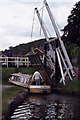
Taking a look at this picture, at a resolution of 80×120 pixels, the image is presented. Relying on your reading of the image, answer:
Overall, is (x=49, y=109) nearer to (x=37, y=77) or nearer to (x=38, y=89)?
(x=38, y=89)

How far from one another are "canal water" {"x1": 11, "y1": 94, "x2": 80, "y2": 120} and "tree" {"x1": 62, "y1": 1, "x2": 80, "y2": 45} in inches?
1004

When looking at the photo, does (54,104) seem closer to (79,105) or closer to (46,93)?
(79,105)

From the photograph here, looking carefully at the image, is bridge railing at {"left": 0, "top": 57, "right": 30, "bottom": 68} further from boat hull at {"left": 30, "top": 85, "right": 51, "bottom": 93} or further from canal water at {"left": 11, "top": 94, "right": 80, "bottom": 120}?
canal water at {"left": 11, "top": 94, "right": 80, "bottom": 120}

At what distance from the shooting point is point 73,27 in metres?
49.0

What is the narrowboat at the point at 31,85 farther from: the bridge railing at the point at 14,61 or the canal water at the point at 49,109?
the bridge railing at the point at 14,61

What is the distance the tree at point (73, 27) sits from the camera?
48844 mm

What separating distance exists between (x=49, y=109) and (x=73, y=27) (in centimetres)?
3135

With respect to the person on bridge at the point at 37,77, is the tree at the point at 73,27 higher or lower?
higher

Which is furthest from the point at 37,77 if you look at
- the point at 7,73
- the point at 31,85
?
the point at 7,73

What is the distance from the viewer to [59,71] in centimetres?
3098

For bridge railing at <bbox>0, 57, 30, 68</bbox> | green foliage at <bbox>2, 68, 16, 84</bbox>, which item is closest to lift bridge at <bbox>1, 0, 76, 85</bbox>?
bridge railing at <bbox>0, 57, 30, 68</bbox>

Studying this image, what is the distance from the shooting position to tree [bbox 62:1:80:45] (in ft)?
160

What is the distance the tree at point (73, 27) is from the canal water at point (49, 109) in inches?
1004


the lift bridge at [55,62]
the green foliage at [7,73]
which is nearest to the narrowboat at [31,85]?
the lift bridge at [55,62]
